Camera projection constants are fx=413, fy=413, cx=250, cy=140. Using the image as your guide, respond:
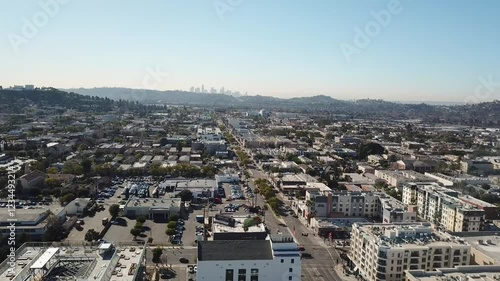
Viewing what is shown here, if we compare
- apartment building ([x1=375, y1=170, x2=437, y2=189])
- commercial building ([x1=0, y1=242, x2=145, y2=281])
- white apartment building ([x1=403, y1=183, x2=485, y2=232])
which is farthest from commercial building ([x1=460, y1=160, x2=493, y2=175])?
commercial building ([x1=0, y1=242, x2=145, y2=281])

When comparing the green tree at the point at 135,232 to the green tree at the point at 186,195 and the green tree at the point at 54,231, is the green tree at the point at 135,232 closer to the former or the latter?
the green tree at the point at 54,231

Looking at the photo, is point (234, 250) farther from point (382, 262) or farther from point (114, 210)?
point (114, 210)

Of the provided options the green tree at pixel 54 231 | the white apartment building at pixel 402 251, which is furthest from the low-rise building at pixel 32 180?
the white apartment building at pixel 402 251

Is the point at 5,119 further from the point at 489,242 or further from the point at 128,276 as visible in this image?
the point at 489,242

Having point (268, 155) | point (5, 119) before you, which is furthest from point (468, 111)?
point (5, 119)

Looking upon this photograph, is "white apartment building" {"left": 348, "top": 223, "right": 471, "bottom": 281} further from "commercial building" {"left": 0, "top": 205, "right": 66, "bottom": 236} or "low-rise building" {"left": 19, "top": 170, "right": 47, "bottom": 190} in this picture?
"low-rise building" {"left": 19, "top": 170, "right": 47, "bottom": 190}

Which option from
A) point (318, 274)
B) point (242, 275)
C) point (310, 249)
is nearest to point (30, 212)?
point (242, 275)

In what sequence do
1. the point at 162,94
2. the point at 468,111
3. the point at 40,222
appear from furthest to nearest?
the point at 162,94, the point at 468,111, the point at 40,222
